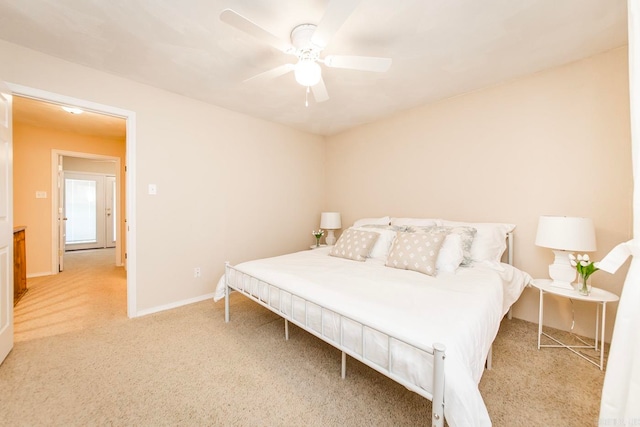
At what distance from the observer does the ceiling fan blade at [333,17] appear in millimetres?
1312

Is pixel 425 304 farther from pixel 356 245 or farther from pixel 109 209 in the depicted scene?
pixel 109 209

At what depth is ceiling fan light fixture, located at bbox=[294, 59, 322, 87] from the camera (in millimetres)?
1875

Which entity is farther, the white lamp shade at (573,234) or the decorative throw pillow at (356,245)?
the decorative throw pillow at (356,245)

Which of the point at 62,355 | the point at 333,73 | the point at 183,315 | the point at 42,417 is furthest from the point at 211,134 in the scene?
the point at 42,417

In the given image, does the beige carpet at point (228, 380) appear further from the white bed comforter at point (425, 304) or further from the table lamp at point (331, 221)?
the table lamp at point (331, 221)

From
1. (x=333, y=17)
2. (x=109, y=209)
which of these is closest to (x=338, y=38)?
(x=333, y=17)

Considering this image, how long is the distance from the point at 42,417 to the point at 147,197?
6.35ft

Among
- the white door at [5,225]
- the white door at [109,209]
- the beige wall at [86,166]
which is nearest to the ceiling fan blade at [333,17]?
the white door at [5,225]

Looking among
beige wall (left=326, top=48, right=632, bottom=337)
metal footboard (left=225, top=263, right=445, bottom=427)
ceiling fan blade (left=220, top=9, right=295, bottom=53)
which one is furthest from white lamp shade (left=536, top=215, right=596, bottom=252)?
ceiling fan blade (left=220, top=9, right=295, bottom=53)

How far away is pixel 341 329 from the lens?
58.9 inches

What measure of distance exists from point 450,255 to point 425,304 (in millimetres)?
996

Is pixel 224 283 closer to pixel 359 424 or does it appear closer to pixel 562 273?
pixel 359 424

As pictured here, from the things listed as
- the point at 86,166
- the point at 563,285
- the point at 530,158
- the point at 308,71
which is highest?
the point at 308,71

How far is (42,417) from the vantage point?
1432mm
